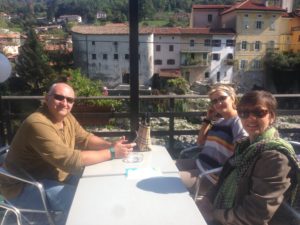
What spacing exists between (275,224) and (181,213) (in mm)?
472

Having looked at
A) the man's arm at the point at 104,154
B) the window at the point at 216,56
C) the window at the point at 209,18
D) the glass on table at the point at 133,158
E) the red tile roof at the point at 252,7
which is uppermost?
the red tile roof at the point at 252,7

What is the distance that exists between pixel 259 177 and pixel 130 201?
0.53 meters

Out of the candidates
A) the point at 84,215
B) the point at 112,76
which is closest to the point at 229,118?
the point at 84,215

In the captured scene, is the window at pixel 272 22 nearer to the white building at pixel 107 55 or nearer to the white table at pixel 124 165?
the white building at pixel 107 55

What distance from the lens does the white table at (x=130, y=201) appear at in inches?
50.0

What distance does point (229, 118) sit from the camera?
2172 millimetres

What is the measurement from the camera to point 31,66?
101 ft

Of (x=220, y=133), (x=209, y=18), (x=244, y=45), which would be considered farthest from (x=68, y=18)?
(x=220, y=133)

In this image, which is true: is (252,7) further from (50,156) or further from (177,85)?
(50,156)

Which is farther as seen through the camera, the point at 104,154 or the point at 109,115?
the point at 109,115

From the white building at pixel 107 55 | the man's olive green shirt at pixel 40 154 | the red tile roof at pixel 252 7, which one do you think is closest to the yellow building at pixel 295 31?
the red tile roof at pixel 252 7

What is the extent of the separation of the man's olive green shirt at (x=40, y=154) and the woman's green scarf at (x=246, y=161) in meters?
0.74

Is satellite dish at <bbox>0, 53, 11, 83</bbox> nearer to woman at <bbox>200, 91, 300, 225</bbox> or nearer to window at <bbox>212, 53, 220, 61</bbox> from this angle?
→ woman at <bbox>200, 91, 300, 225</bbox>

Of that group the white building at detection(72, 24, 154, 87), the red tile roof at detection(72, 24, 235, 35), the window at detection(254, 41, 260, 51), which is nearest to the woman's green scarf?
the red tile roof at detection(72, 24, 235, 35)
